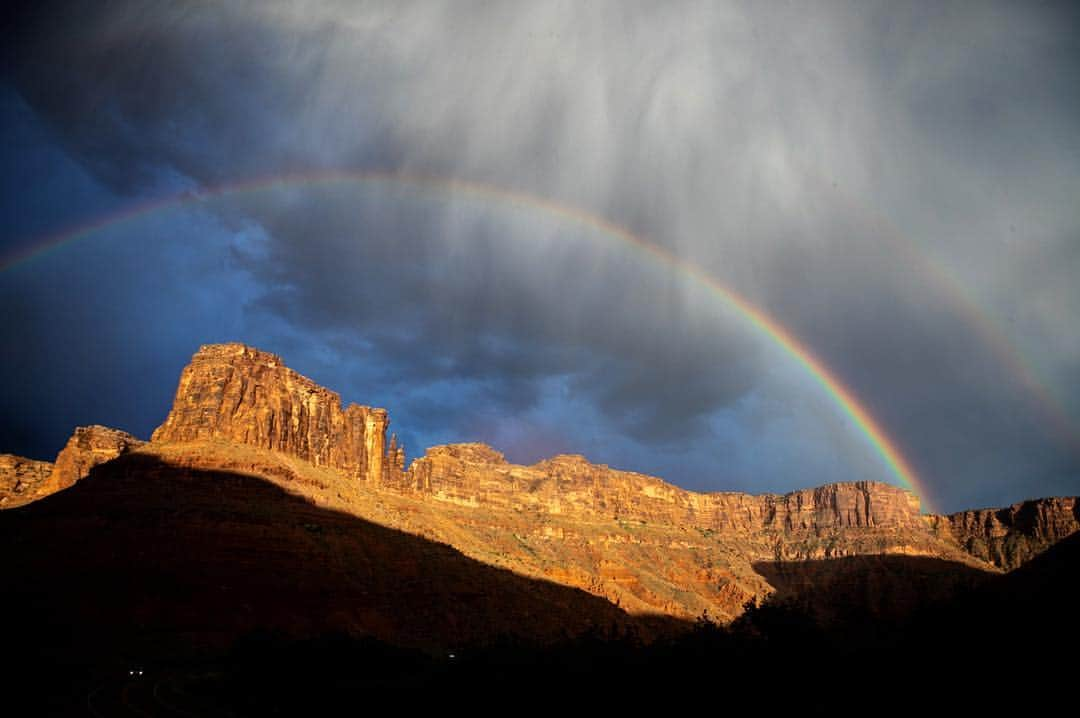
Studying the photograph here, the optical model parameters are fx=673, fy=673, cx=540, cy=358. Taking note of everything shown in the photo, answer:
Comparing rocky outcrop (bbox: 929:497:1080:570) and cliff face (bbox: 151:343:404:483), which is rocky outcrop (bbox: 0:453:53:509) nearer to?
cliff face (bbox: 151:343:404:483)

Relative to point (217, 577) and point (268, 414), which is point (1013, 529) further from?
point (217, 577)

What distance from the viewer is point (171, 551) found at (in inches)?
2356

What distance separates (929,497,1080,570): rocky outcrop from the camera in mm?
143312

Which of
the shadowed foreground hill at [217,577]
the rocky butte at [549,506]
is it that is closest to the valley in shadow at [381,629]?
the shadowed foreground hill at [217,577]

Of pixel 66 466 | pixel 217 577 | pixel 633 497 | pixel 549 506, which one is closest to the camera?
pixel 217 577

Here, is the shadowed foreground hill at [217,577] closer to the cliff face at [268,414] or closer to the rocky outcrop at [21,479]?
the cliff face at [268,414]

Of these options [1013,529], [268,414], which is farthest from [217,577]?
[1013,529]

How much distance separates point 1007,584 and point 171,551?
62.2 m

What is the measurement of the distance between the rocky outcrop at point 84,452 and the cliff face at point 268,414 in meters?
26.8

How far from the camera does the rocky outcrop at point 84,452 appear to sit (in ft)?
376

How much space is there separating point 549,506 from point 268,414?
70694 mm

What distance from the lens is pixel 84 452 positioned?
117562 mm

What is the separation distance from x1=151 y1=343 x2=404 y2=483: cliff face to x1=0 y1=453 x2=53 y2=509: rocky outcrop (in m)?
46.3

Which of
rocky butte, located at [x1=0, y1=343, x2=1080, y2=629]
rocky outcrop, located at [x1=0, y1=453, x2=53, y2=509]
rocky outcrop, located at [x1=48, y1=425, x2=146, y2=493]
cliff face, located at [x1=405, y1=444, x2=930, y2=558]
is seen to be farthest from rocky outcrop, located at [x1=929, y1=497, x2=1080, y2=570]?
rocky outcrop, located at [x1=0, y1=453, x2=53, y2=509]
